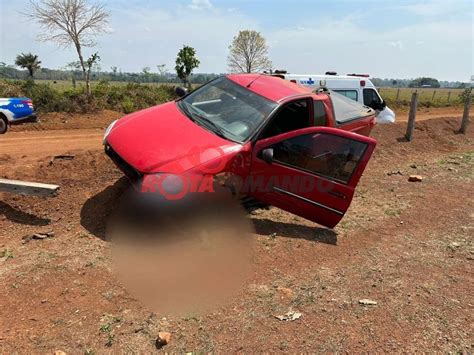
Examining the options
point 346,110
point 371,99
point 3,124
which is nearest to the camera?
point 346,110

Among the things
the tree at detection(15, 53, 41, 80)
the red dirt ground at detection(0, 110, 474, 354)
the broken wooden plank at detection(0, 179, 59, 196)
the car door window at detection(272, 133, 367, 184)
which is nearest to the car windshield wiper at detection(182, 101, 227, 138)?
the car door window at detection(272, 133, 367, 184)

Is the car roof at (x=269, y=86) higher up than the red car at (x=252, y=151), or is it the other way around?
the car roof at (x=269, y=86)

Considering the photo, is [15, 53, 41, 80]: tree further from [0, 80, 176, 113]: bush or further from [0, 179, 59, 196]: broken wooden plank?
[0, 179, 59, 196]: broken wooden plank

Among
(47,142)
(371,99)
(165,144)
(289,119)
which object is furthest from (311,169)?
(371,99)

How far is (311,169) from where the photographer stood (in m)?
4.85

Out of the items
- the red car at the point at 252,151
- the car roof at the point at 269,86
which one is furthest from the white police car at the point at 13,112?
the car roof at the point at 269,86

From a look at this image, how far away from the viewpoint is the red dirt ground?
118 inches

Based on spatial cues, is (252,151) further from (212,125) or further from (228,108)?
(228,108)

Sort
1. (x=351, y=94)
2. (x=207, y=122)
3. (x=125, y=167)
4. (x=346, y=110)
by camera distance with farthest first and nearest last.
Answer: (x=351, y=94)
(x=346, y=110)
(x=207, y=122)
(x=125, y=167)

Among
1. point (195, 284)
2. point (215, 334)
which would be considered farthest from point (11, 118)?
point (215, 334)

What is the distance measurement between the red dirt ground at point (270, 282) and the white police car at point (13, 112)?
172 inches

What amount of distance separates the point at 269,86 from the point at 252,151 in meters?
1.56

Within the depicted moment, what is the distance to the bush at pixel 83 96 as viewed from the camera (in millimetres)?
14617

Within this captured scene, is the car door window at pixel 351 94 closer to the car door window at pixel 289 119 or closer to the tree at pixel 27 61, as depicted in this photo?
the car door window at pixel 289 119
